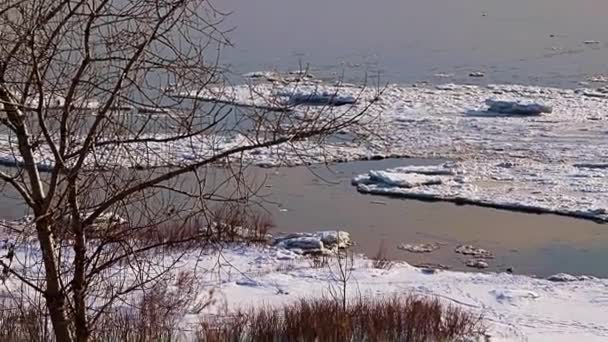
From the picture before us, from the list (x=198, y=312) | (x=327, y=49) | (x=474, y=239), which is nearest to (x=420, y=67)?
(x=327, y=49)

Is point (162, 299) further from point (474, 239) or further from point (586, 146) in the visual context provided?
point (586, 146)

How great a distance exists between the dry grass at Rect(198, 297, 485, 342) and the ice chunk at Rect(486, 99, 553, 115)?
1206 cm

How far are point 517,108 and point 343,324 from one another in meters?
13.2

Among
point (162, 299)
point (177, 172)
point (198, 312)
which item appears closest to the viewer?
point (177, 172)

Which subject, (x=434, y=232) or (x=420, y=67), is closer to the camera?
(x=434, y=232)

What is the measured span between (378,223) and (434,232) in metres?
0.72

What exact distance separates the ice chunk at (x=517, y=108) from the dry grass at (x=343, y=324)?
39.6 ft

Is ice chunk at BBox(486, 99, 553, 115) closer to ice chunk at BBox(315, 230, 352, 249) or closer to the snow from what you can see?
ice chunk at BBox(315, 230, 352, 249)

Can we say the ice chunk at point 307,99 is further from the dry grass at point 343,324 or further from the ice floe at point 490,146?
the ice floe at point 490,146

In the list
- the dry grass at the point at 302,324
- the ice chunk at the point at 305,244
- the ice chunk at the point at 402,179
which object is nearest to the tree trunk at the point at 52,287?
the dry grass at the point at 302,324

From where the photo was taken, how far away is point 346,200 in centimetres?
1352

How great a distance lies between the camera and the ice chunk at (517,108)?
19.2 metres

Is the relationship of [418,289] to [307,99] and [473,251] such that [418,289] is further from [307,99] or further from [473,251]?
[307,99]

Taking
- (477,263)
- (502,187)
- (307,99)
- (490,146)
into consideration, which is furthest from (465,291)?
(490,146)
